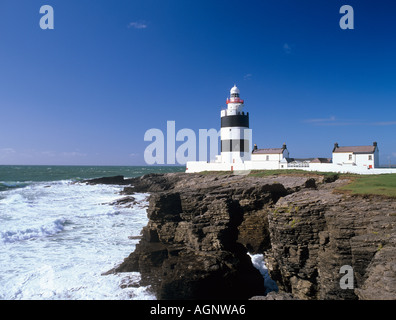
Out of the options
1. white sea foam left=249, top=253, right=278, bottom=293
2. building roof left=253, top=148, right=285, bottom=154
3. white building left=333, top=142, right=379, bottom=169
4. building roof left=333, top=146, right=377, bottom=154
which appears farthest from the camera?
building roof left=253, top=148, right=285, bottom=154

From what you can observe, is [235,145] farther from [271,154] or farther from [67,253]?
[67,253]

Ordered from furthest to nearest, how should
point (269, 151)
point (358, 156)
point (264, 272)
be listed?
point (269, 151) < point (358, 156) < point (264, 272)

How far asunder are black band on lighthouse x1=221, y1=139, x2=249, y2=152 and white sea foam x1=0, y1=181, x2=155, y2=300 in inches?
699

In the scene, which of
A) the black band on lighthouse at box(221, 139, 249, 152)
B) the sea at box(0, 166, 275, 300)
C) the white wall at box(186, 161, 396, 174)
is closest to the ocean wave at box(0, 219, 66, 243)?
the sea at box(0, 166, 275, 300)

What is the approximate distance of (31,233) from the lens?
710 inches

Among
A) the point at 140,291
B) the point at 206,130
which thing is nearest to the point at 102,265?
the point at 140,291

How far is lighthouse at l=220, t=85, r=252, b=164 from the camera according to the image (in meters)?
38.8

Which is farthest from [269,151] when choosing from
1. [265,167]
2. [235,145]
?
[265,167]

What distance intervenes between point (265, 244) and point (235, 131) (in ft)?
83.6

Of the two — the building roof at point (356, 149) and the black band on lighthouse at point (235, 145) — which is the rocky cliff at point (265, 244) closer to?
the black band on lighthouse at point (235, 145)

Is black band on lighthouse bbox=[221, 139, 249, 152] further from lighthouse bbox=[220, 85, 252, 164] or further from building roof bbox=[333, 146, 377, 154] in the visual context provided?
building roof bbox=[333, 146, 377, 154]

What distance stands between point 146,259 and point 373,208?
8.92m

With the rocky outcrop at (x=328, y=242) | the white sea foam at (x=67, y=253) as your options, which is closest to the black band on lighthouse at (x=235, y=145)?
the white sea foam at (x=67, y=253)

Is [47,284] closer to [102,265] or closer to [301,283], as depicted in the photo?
[102,265]
